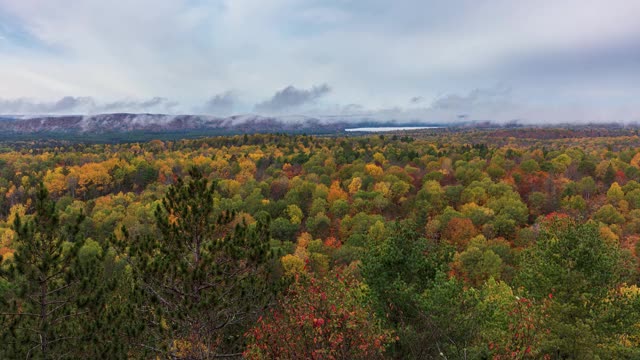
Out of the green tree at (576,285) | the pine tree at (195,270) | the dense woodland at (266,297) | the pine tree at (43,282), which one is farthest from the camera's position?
the green tree at (576,285)

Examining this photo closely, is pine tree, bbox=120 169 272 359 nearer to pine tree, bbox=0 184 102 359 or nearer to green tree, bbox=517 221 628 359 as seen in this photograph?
pine tree, bbox=0 184 102 359

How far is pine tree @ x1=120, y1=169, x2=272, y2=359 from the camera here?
1502 centimetres

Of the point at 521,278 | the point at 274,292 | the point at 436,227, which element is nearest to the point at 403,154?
the point at 436,227

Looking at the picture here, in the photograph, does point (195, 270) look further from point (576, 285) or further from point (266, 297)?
point (576, 285)

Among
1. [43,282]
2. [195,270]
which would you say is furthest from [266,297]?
[43,282]

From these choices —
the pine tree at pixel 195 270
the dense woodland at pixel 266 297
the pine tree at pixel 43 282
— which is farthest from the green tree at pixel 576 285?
the pine tree at pixel 43 282

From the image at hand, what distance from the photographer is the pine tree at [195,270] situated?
1502cm

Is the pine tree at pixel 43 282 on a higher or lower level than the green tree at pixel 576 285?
higher

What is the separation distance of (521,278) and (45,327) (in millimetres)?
26926

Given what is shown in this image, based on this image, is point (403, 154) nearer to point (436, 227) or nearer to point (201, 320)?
point (436, 227)

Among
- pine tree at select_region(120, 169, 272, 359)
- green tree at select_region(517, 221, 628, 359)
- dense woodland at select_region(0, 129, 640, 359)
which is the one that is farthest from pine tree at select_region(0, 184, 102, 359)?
green tree at select_region(517, 221, 628, 359)

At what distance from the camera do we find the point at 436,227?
86.8m

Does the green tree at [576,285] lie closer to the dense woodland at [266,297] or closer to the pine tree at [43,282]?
the dense woodland at [266,297]

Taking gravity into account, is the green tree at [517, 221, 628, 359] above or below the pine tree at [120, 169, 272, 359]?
below
